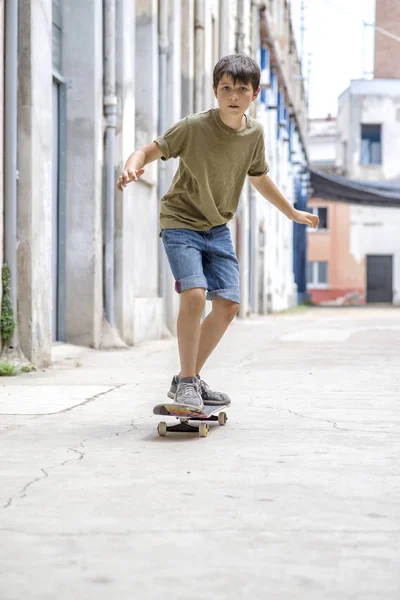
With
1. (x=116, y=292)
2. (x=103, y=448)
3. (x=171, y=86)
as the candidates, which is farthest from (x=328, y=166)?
(x=103, y=448)

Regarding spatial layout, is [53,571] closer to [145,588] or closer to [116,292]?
[145,588]

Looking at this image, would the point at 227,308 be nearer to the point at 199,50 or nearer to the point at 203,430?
the point at 203,430

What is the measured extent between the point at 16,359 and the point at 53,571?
494 cm

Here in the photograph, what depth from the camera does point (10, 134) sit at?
692cm

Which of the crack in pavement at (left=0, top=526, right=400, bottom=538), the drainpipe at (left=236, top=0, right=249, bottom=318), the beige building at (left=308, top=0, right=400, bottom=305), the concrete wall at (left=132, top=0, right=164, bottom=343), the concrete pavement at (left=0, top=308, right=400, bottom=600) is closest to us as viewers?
the concrete pavement at (left=0, top=308, right=400, bottom=600)

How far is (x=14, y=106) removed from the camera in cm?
691

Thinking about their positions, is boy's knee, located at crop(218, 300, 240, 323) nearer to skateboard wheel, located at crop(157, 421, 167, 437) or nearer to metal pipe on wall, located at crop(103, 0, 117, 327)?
skateboard wheel, located at crop(157, 421, 167, 437)

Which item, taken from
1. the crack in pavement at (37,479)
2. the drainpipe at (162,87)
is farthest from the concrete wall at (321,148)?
the crack in pavement at (37,479)

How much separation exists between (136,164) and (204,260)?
581 mm

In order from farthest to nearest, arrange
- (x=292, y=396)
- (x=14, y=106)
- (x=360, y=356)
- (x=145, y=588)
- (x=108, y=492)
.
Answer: (x=360, y=356)
(x=14, y=106)
(x=292, y=396)
(x=108, y=492)
(x=145, y=588)

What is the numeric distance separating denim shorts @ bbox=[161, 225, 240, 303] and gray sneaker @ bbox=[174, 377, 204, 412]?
389 mm

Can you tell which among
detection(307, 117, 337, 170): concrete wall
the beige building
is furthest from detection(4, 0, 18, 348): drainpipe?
detection(307, 117, 337, 170): concrete wall

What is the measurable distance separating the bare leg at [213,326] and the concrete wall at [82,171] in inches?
192

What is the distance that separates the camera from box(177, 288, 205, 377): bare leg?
430cm
